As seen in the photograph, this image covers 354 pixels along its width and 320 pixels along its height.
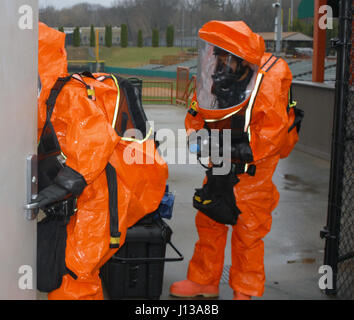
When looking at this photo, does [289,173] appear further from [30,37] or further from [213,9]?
[213,9]

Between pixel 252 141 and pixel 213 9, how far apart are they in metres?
27.8

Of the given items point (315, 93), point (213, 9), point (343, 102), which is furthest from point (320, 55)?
point (213, 9)

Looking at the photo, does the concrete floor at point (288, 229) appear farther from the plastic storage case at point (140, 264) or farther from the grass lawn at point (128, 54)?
the grass lawn at point (128, 54)

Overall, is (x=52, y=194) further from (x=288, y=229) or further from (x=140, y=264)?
(x=288, y=229)

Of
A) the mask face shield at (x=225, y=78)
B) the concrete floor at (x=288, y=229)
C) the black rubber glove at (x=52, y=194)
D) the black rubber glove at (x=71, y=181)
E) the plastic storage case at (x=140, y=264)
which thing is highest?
the mask face shield at (x=225, y=78)

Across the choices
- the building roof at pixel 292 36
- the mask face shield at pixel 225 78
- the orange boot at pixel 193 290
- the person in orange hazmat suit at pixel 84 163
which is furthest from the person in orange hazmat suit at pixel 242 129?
the building roof at pixel 292 36

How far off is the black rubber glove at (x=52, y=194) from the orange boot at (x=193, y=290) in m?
1.89

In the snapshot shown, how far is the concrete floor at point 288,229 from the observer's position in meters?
4.21

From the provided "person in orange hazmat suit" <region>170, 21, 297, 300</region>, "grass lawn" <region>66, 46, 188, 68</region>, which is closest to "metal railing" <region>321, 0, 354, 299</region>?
"person in orange hazmat suit" <region>170, 21, 297, 300</region>

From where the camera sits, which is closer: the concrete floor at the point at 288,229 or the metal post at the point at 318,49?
the concrete floor at the point at 288,229

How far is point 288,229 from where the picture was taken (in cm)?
555

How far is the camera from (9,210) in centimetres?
163

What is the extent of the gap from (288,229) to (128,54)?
98.1 ft

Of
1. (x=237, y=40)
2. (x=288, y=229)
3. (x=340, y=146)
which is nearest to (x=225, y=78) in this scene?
(x=237, y=40)
